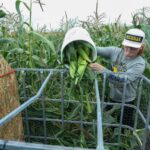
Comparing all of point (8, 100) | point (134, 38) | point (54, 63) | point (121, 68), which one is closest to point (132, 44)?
Result: point (134, 38)

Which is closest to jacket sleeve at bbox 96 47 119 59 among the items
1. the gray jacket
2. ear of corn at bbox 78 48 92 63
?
the gray jacket

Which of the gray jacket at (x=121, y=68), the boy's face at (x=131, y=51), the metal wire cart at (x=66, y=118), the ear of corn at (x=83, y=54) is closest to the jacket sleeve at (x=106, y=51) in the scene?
the gray jacket at (x=121, y=68)

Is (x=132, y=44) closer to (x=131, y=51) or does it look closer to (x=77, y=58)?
(x=131, y=51)

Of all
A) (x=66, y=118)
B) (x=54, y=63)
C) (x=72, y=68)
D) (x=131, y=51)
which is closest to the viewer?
(x=72, y=68)

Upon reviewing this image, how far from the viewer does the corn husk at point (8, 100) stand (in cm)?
158

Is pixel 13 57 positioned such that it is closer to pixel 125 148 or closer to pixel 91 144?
pixel 91 144

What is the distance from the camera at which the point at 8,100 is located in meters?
1.62

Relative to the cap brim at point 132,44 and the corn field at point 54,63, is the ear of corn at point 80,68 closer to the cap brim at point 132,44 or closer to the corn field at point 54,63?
the corn field at point 54,63

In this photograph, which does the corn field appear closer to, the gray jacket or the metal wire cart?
the metal wire cart

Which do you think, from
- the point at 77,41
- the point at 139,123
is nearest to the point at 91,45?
the point at 77,41

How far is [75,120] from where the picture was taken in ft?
6.42

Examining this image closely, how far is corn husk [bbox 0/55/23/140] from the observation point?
158cm

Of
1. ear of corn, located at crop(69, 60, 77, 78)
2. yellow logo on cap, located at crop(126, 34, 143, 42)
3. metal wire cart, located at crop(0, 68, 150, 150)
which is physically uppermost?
yellow logo on cap, located at crop(126, 34, 143, 42)

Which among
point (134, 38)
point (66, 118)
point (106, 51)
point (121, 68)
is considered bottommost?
point (66, 118)
